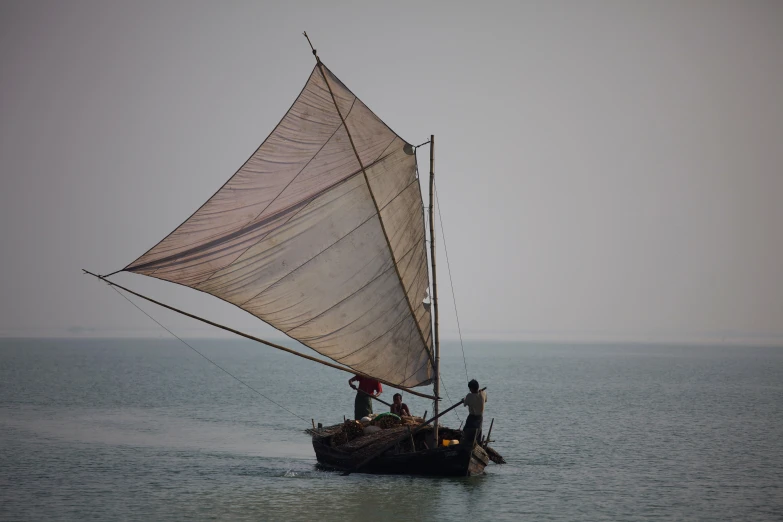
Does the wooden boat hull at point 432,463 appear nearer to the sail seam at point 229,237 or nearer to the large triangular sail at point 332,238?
the large triangular sail at point 332,238

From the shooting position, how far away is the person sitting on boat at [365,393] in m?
31.9

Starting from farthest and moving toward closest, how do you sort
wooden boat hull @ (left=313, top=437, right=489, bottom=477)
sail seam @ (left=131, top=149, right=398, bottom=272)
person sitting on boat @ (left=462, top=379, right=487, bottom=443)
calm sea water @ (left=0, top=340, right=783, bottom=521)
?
wooden boat hull @ (left=313, top=437, right=489, bottom=477) < person sitting on boat @ (left=462, top=379, right=487, bottom=443) < calm sea water @ (left=0, top=340, right=783, bottom=521) < sail seam @ (left=131, top=149, right=398, bottom=272)

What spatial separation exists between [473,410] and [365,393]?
5082 mm

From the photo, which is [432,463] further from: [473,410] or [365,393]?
[365,393]

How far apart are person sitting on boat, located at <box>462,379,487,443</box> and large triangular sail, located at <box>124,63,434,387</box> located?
177cm

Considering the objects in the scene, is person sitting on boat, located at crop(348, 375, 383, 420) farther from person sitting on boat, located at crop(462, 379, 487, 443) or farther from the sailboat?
person sitting on boat, located at crop(462, 379, 487, 443)

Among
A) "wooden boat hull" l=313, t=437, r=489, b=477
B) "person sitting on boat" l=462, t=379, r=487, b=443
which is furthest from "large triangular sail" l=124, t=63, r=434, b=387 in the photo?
"wooden boat hull" l=313, t=437, r=489, b=477

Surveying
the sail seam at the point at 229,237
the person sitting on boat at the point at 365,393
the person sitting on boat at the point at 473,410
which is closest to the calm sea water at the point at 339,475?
the person sitting on boat at the point at 473,410

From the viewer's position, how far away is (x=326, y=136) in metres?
28.4

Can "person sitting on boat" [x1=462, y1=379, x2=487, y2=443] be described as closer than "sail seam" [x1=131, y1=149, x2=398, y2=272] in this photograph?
No

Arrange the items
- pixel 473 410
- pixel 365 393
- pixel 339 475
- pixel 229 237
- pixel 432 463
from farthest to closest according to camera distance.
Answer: pixel 365 393, pixel 339 475, pixel 432 463, pixel 473 410, pixel 229 237

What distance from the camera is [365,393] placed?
32.1 metres

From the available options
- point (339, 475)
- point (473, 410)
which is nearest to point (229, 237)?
point (473, 410)

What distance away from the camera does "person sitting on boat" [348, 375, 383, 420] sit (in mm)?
31875
